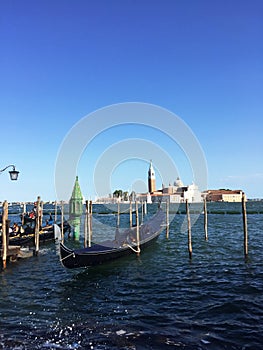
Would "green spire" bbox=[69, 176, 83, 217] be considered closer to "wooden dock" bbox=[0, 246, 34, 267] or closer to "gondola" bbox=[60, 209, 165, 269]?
"gondola" bbox=[60, 209, 165, 269]

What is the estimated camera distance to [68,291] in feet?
28.8

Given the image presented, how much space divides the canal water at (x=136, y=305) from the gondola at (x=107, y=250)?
38cm

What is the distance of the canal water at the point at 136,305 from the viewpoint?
5.57 metres

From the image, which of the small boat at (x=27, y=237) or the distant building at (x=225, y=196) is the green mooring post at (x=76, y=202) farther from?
the distant building at (x=225, y=196)

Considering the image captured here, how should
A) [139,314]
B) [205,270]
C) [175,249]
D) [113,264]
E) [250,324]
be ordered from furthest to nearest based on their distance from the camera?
[175,249]
[113,264]
[205,270]
[139,314]
[250,324]

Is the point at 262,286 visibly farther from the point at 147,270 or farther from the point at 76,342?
the point at 76,342

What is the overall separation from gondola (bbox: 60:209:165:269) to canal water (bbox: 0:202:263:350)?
38 centimetres

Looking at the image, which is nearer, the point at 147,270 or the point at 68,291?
the point at 68,291

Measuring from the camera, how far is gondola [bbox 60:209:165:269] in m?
10.2

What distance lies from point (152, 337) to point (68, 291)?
386 centimetres

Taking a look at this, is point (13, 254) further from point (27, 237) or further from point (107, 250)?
point (107, 250)

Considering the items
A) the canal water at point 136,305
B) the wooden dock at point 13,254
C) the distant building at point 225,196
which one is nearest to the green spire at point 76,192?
the wooden dock at point 13,254

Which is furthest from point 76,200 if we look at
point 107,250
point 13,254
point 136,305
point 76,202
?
point 136,305

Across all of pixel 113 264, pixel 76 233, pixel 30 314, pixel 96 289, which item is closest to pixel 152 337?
pixel 30 314
